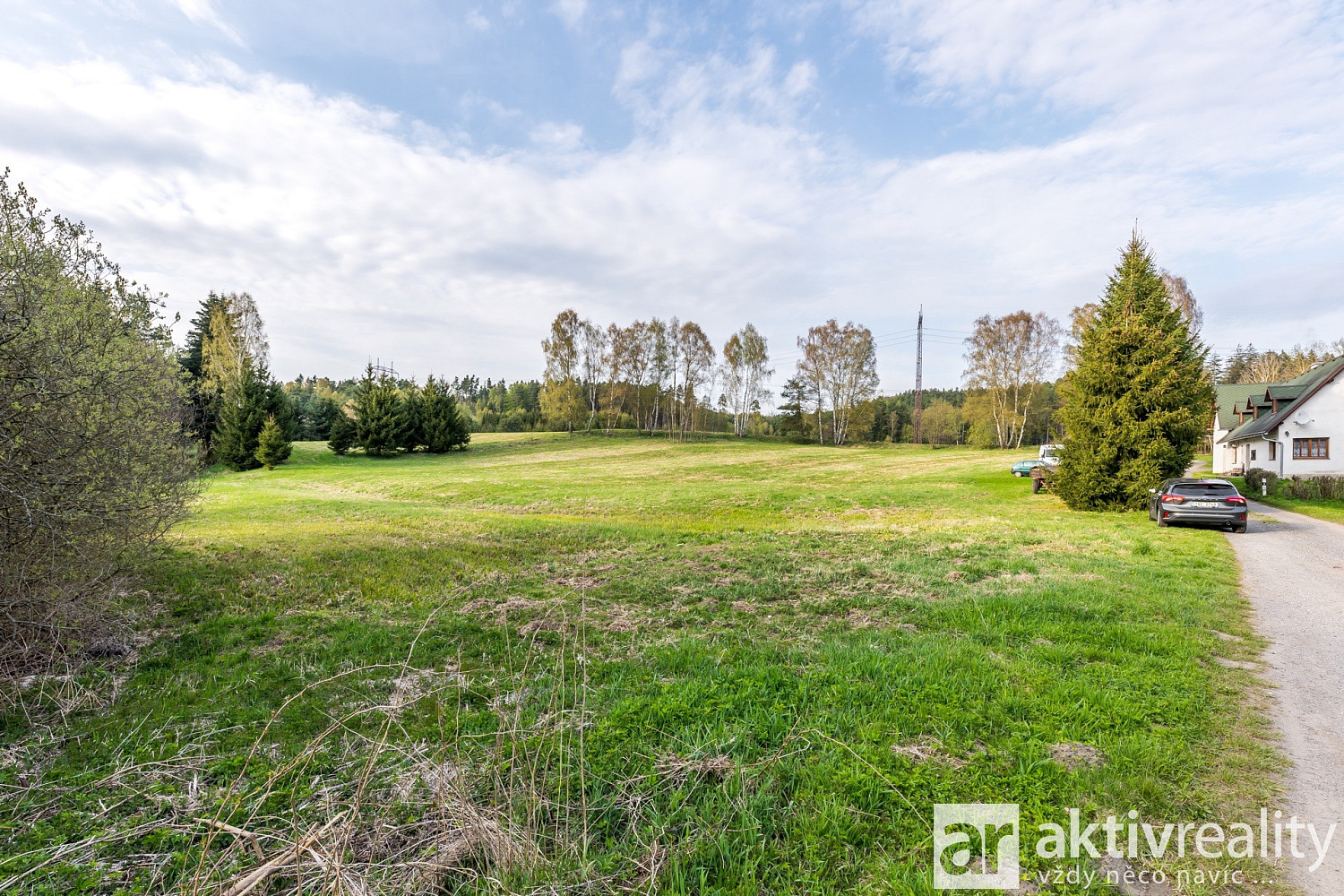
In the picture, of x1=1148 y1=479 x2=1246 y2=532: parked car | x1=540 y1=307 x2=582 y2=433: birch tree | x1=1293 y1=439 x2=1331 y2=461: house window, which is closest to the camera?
x1=1148 y1=479 x2=1246 y2=532: parked car

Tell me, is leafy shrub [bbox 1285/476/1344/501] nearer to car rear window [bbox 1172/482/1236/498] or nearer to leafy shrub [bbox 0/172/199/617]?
car rear window [bbox 1172/482/1236/498]

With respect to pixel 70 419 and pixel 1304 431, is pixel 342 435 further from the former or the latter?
pixel 1304 431

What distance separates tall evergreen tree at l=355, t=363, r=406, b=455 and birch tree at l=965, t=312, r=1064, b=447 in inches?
2299

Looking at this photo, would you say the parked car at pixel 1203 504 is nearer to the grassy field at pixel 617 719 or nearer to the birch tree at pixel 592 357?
the grassy field at pixel 617 719

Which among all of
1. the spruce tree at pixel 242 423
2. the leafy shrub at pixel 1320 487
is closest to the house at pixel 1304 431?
the leafy shrub at pixel 1320 487

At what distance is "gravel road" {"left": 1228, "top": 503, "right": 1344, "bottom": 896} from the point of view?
3436 mm

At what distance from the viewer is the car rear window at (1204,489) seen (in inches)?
630

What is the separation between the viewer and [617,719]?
457 centimetres

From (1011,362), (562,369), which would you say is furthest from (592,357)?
(1011,362)

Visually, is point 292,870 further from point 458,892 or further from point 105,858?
point 105,858

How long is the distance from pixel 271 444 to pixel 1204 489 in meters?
53.3

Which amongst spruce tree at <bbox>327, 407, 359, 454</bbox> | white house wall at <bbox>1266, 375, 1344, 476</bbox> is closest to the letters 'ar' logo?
white house wall at <bbox>1266, 375, 1344, 476</bbox>

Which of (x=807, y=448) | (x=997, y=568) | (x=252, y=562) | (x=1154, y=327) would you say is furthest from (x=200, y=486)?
(x=807, y=448)

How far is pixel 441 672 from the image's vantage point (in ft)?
19.6
